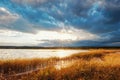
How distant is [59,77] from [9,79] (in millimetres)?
3076

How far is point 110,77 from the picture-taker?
972 cm

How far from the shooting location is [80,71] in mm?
11109

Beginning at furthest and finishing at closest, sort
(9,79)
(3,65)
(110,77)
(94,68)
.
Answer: (3,65) → (94,68) → (9,79) → (110,77)

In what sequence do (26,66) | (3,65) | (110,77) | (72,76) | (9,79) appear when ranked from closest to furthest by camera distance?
(110,77), (72,76), (9,79), (3,65), (26,66)

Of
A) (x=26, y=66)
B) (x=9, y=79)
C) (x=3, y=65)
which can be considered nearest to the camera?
(x=9, y=79)

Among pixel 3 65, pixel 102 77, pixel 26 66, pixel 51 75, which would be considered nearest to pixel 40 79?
pixel 51 75

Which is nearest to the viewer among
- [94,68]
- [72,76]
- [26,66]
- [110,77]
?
[110,77]

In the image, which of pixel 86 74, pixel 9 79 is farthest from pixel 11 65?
pixel 86 74

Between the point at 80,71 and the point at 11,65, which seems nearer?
the point at 80,71

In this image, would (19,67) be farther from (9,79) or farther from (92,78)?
(92,78)

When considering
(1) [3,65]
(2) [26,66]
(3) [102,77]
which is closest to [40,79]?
(3) [102,77]

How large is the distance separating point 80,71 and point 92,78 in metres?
1.42

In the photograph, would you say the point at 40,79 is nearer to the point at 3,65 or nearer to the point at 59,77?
the point at 59,77

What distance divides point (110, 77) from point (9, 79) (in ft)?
18.7
